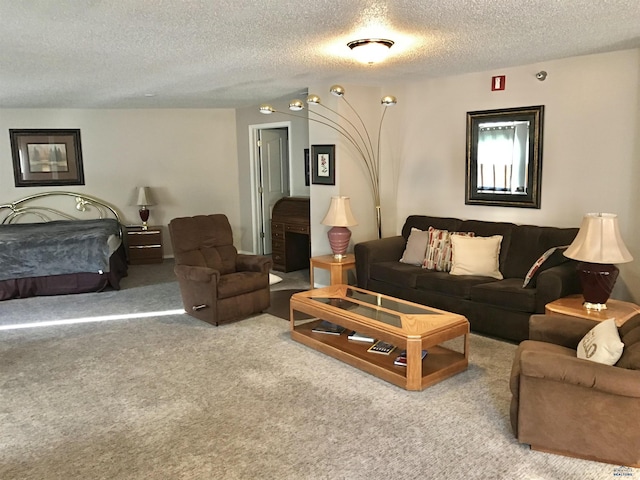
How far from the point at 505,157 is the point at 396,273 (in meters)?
1.57

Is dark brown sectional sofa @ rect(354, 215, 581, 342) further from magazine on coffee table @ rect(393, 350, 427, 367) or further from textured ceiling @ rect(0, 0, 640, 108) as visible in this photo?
textured ceiling @ rect(0, 0, 640, 108)

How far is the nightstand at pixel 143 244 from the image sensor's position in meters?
7.71

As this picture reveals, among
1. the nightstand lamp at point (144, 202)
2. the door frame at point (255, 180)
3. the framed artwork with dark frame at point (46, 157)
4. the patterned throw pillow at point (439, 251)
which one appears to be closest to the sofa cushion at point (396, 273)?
the patterned throw pillow at point (439, 251)

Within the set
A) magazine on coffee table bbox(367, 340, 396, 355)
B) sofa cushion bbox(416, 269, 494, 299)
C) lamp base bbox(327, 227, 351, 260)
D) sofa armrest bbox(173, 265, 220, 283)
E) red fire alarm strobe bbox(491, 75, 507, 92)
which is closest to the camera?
magazine on coffee table bbox(367, 340, 396, 355)

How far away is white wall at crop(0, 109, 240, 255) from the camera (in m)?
7.60

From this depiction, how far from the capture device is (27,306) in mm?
5594

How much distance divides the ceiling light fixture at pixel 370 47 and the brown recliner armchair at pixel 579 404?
222cm

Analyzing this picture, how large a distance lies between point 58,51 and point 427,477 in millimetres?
3804

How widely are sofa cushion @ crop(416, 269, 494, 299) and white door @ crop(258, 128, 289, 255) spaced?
3795 millimetres

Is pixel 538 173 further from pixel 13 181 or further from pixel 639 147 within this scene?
pixel 13 181

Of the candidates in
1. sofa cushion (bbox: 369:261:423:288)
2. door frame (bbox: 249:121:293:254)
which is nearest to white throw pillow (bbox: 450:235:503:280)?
sofa cushion (bbox: 369:261:423:288)

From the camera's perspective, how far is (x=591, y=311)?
3.55m

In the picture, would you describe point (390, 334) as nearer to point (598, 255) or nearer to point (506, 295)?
point (506, 295)

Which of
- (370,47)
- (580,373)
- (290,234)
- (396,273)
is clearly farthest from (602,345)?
(290,234)
